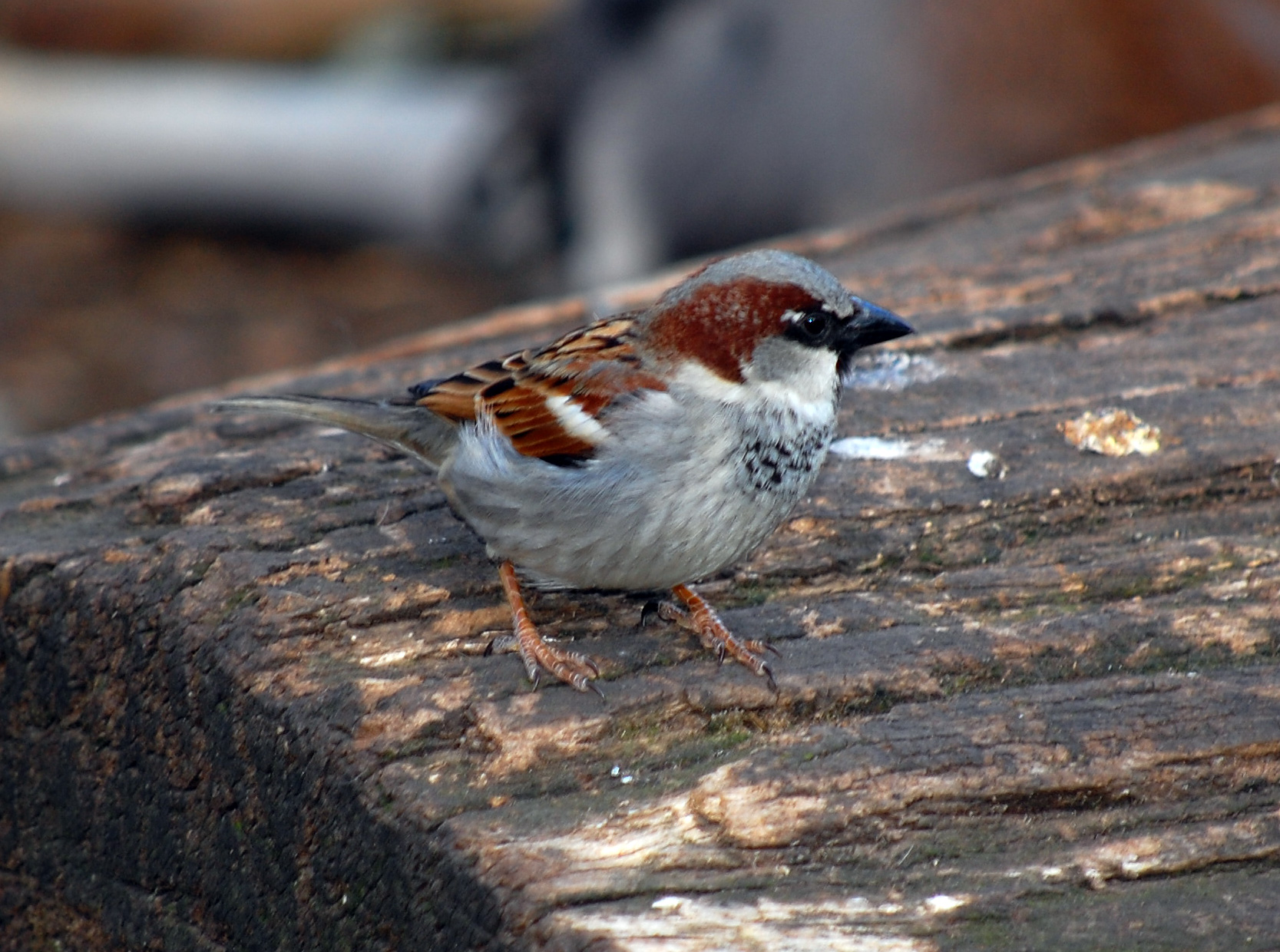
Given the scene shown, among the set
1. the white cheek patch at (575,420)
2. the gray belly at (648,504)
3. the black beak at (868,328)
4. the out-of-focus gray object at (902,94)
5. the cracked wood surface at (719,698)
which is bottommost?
the cracked wood surface at (719,698)

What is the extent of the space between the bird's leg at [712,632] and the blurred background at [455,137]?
3911 mm

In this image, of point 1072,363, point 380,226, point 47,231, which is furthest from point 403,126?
point 1072,363

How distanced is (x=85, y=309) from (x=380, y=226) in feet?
5.26

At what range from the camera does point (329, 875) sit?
201cm

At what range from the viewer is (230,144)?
7613mm

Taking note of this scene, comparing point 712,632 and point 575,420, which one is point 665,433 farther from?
point 712,632

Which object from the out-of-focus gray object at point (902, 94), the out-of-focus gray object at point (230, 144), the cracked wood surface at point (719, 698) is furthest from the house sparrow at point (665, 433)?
the out-of-focus gray object at point (230, 144)

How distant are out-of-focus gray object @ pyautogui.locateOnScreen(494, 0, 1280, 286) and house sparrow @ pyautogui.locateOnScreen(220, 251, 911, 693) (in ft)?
11.8

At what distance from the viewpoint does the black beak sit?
8.49 ft

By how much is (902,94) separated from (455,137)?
270cm

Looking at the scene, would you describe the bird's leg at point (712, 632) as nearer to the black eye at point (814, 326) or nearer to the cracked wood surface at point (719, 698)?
the cracked wood surface at point (719, 698)

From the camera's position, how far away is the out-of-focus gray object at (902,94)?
590cm

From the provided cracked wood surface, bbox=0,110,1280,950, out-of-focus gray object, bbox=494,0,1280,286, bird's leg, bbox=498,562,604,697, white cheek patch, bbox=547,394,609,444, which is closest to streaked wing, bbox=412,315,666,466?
white cheek patch, bbox=547,394,609,444

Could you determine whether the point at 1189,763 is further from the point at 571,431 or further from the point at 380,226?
the point at 380,226
